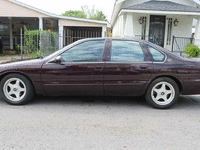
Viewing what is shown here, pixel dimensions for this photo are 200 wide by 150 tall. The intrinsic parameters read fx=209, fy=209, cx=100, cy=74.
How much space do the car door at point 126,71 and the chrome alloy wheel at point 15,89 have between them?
1825 millimetres

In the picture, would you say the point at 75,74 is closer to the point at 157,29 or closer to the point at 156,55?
the point at 156,55

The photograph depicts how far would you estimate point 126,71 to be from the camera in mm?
4445

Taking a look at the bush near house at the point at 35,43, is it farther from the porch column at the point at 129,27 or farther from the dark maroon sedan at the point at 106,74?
the dark maroon sedan at the point at 106,74

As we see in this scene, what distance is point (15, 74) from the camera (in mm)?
4496

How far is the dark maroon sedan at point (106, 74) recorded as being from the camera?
445 centimetres

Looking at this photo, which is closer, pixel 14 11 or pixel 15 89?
pixel 15 89

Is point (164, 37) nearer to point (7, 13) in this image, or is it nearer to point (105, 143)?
point (7, 13)

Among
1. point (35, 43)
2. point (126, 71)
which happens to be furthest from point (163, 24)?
point (126, 71)

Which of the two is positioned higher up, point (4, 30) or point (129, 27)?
point (4, 30)

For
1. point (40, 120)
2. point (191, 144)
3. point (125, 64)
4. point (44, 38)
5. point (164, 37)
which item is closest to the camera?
point (191, 144)

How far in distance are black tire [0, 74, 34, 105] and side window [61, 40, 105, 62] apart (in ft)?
3.22

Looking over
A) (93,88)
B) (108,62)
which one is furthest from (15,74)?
(108,62)

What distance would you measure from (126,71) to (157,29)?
11379mm

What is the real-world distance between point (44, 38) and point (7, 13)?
6.51 m
